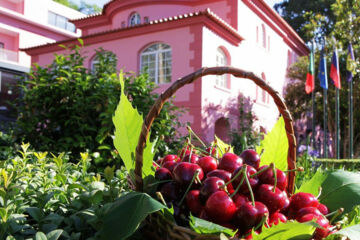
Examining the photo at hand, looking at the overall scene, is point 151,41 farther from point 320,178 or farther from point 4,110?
point 320,178

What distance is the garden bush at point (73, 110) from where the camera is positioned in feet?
10.2

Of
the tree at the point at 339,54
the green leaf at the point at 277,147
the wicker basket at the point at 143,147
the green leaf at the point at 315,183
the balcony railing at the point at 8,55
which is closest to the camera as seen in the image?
the wicker basket at the point at 143,147

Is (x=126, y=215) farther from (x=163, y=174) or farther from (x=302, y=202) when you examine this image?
(x=302, y=202)

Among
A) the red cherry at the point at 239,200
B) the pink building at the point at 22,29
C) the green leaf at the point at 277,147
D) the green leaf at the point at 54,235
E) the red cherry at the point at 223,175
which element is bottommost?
the green leaf at the point at 54,235

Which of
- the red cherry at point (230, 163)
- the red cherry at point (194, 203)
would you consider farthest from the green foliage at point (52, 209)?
the red cherry at point (230, 163)

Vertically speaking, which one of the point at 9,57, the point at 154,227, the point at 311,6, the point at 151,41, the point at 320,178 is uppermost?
the point at 311,6

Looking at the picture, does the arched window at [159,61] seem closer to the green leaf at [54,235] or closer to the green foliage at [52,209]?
the green foliage at [52,209]

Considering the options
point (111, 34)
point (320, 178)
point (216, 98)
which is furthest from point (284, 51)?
point (320, 178)

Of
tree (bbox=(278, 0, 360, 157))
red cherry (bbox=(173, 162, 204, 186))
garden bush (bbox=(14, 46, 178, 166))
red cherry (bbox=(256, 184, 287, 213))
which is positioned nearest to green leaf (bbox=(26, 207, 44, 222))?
red cherry (bbox=(173, 162, 204, 186))

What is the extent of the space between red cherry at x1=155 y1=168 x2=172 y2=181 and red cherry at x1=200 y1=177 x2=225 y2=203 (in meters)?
0.15

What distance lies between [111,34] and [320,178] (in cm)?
1376

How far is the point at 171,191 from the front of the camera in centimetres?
109

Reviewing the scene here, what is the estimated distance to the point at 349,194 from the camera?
1165mm

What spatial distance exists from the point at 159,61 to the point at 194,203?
12750 mm
